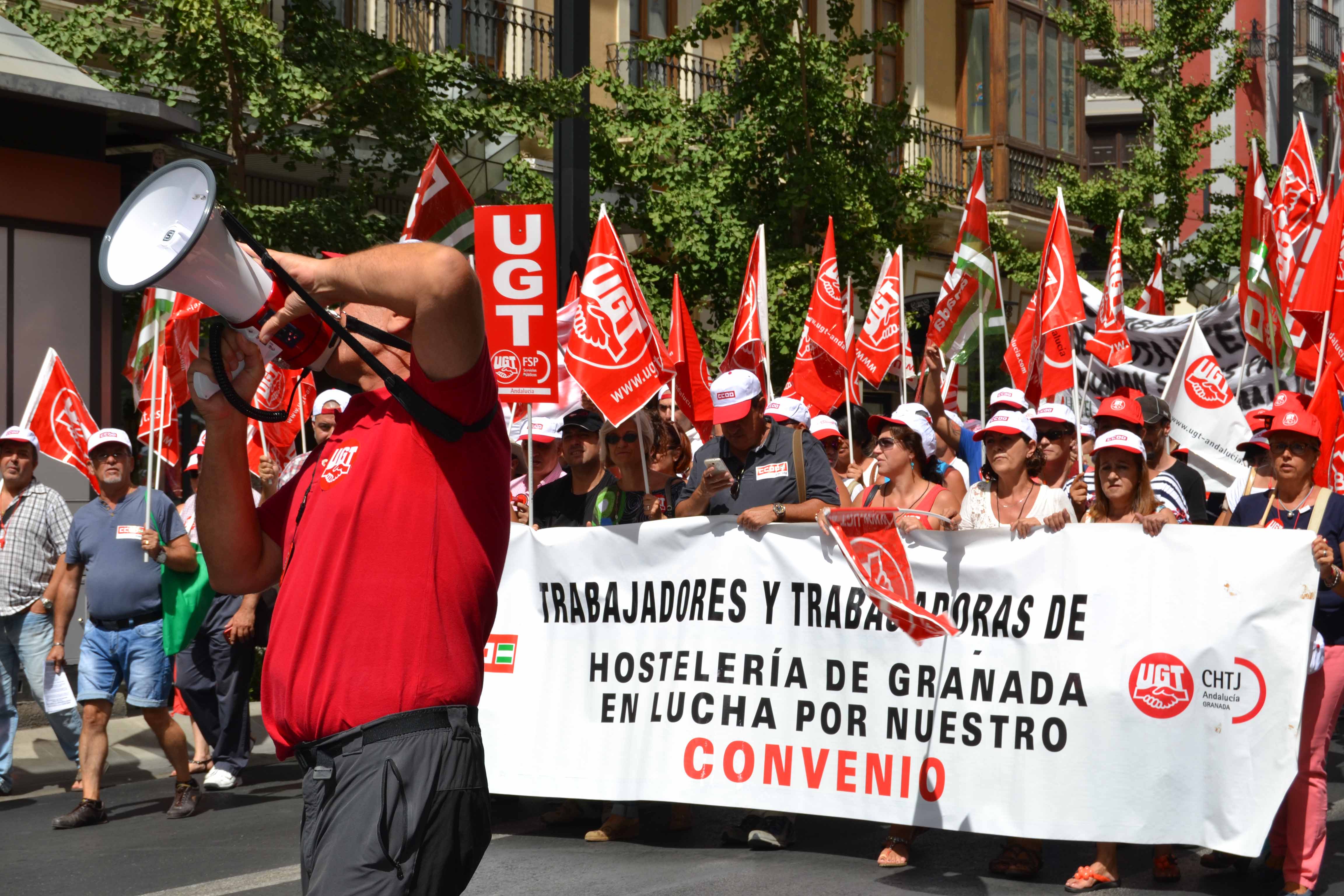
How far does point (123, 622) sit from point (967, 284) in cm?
617

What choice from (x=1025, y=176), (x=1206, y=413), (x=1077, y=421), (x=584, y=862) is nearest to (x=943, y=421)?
(x=1206, y=413)

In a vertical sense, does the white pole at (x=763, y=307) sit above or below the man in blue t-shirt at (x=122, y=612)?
above

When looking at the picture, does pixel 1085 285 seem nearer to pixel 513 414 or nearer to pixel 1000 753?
pixel 513 414

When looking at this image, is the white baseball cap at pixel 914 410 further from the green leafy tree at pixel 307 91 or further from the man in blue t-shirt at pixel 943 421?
the green leafy tree at pixel 307 91

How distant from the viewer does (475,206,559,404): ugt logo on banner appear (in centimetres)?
812

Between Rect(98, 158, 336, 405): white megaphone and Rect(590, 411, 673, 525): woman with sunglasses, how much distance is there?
490 cm

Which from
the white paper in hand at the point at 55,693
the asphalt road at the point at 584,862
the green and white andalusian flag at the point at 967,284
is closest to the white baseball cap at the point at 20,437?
the white paper in hand at the point at 55,693

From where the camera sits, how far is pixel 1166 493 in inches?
293

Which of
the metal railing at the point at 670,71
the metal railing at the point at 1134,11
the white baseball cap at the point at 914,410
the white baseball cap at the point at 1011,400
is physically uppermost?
the metal railing at the point at 1134,11

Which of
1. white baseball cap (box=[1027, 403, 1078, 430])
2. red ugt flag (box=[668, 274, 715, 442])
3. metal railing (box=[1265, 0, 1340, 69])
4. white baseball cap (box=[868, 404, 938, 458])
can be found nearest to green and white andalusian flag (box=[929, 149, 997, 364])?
red ugt flag (box=[668, 274, 715, 442])

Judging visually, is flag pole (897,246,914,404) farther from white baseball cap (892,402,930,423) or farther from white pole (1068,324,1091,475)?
white baseball cap (892,402,930,423)

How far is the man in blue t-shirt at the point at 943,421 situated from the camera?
10.9 meters

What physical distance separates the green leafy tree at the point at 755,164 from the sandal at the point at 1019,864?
10.2 meters

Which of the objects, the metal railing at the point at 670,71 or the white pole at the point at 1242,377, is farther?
A: the metal railing at the point at 670,71
